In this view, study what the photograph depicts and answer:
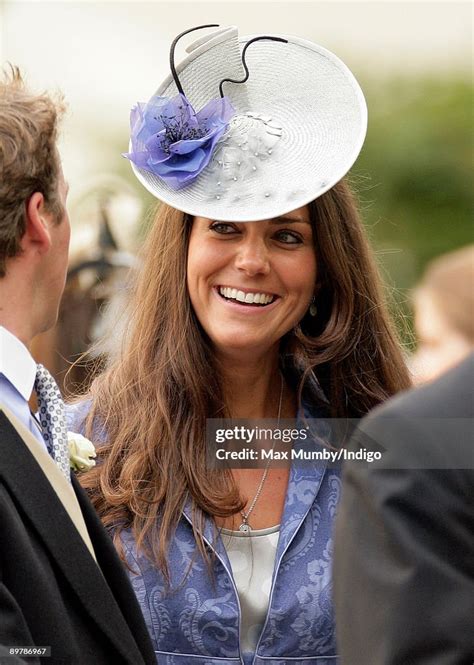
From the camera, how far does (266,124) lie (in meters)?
2.21

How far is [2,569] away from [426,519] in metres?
0.53

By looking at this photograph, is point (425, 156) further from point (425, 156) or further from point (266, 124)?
point (266, 124)

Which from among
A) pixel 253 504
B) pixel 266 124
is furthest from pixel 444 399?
pixel 266 124

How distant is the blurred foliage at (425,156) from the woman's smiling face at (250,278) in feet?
25.1

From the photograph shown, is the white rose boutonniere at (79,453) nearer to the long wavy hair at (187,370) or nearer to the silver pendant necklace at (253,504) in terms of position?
the long wavy hair at (187,370)

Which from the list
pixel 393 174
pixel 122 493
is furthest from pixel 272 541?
pixel 393 174

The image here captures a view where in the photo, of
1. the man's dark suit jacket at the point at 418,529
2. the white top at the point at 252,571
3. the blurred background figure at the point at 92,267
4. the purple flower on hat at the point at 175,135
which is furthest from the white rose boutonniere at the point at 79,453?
the blurred background figure at the point at 92,267

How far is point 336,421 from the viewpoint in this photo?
2270mm

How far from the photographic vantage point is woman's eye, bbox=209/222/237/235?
2.18 metres

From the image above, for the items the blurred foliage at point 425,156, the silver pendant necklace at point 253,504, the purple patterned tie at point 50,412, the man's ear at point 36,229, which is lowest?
the blurred foliage at point 425,156

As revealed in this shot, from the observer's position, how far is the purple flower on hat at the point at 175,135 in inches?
85.3

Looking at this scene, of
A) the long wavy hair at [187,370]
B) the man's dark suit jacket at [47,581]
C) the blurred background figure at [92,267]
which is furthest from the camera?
the blurred background figure at [92,267]

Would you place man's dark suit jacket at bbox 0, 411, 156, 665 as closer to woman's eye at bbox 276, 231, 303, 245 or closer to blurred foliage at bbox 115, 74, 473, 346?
woman's eye at bbox 276, 231, 303, 245

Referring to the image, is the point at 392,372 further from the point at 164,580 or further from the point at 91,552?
the point at 91,552
